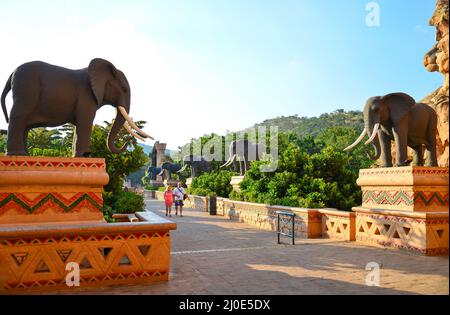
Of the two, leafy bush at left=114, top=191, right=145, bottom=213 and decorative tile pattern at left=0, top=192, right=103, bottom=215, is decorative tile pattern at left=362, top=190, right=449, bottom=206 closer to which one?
leafy bush at left=114, top=191, right=145, bottom=213

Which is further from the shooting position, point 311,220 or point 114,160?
point 114,160

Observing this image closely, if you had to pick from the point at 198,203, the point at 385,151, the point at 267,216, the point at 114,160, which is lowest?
the point at 198,203

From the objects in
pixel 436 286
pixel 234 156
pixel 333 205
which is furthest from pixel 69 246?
pixel 234 156

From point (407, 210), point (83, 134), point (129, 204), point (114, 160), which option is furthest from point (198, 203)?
point (83, 134)

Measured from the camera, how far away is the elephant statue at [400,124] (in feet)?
30.9

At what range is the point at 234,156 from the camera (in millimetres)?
27484

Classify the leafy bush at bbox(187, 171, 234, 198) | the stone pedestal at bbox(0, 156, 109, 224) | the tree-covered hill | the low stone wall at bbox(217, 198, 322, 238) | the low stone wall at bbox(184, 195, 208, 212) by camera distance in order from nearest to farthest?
the stone pedestal at bbox(0, 156, 109, 224) → the low stone wall at bbox(217, 198, 322, 238) → the low stone wall at bbox(184, 195, 208, 212) → the leafy bush at bbox(187, 171, 234, 198) → the tree-covered hill

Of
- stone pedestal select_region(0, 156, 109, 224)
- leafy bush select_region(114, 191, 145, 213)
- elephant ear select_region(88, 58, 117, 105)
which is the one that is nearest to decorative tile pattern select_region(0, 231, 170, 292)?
stone pedestal select_region(0, 156, 109, 224)

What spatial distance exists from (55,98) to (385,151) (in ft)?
26.9

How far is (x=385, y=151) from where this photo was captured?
9828 millimetres

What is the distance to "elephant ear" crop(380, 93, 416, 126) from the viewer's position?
943 cm

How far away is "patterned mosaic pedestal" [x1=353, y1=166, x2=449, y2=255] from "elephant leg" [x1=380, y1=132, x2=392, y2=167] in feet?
1.21

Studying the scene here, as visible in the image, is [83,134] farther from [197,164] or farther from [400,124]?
[197,164]

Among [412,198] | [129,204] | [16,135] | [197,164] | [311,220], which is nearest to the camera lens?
[16,135]
